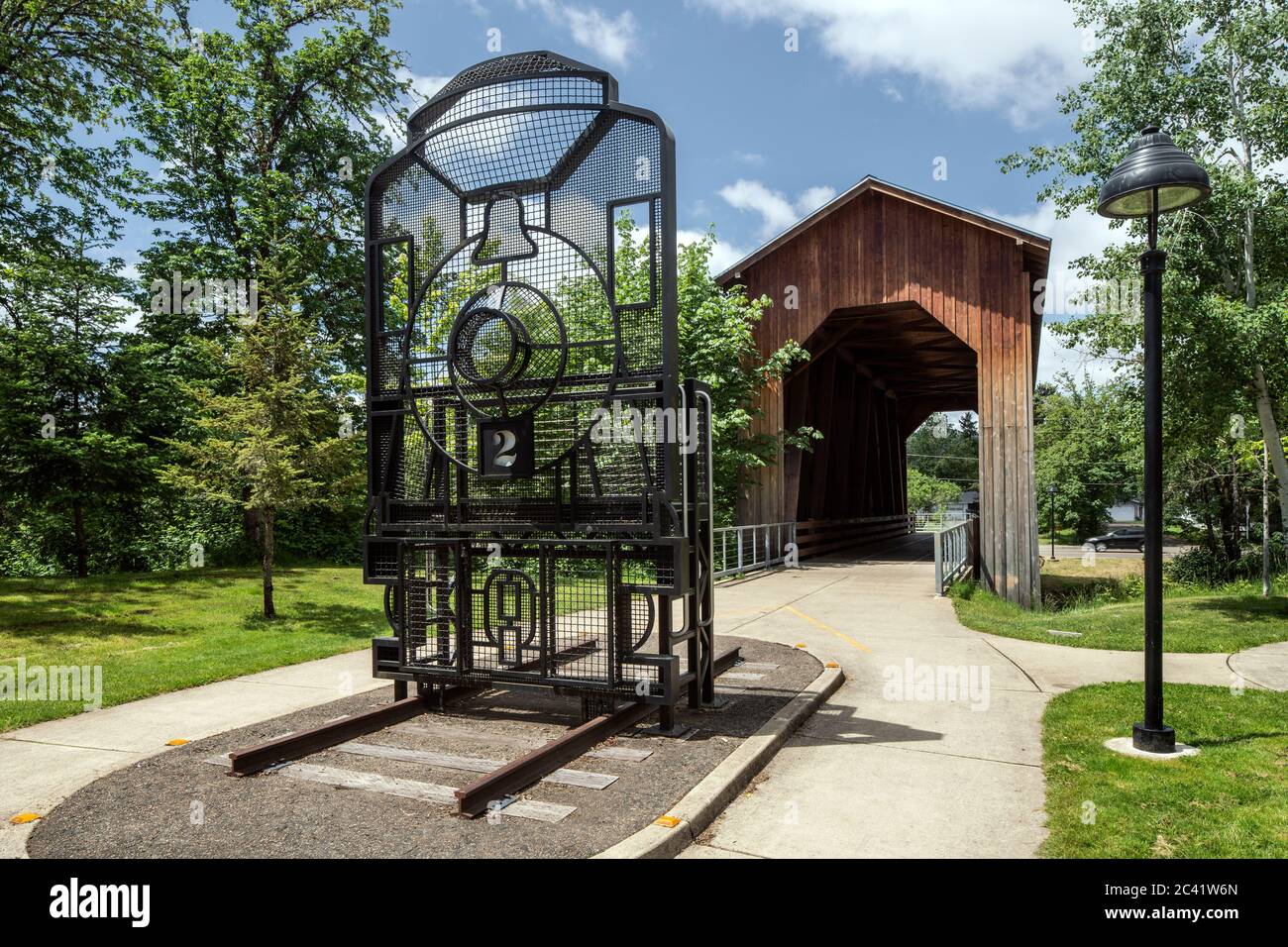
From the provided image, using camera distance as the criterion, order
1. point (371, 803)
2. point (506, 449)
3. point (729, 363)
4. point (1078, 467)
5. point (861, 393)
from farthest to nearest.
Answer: point (1078, 467), point (861, 393), point (729, 363), point (506, 449), point (371, 803)

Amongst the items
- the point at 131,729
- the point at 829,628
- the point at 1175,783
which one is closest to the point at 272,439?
the point at 131,729

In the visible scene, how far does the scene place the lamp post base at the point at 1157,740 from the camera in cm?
489

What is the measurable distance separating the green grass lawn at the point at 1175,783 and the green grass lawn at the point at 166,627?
7.00m

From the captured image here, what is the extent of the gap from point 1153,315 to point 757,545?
13633 millimetres

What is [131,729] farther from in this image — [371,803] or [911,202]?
[911,202]

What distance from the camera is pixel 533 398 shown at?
5828mm

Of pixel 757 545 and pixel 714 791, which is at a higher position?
pixel 757 545

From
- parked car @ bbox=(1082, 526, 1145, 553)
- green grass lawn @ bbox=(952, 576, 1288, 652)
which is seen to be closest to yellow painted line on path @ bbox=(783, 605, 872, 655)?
green grass lawn @ bbox=(952, 576, 1288, 652)

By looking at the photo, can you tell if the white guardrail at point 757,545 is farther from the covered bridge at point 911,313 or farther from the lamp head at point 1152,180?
the lamp head at point 1152,180

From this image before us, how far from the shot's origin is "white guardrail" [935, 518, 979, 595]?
42.8ft

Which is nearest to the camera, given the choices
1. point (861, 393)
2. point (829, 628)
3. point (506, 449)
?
point (506, 449)

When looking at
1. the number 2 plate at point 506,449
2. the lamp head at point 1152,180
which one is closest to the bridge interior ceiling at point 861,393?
the lamp head at point 1152,180

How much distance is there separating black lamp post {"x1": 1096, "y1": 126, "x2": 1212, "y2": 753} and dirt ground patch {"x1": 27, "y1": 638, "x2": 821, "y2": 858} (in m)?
2.48

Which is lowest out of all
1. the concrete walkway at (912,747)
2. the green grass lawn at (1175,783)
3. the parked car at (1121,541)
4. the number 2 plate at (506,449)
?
the parked car at (1121,541)
